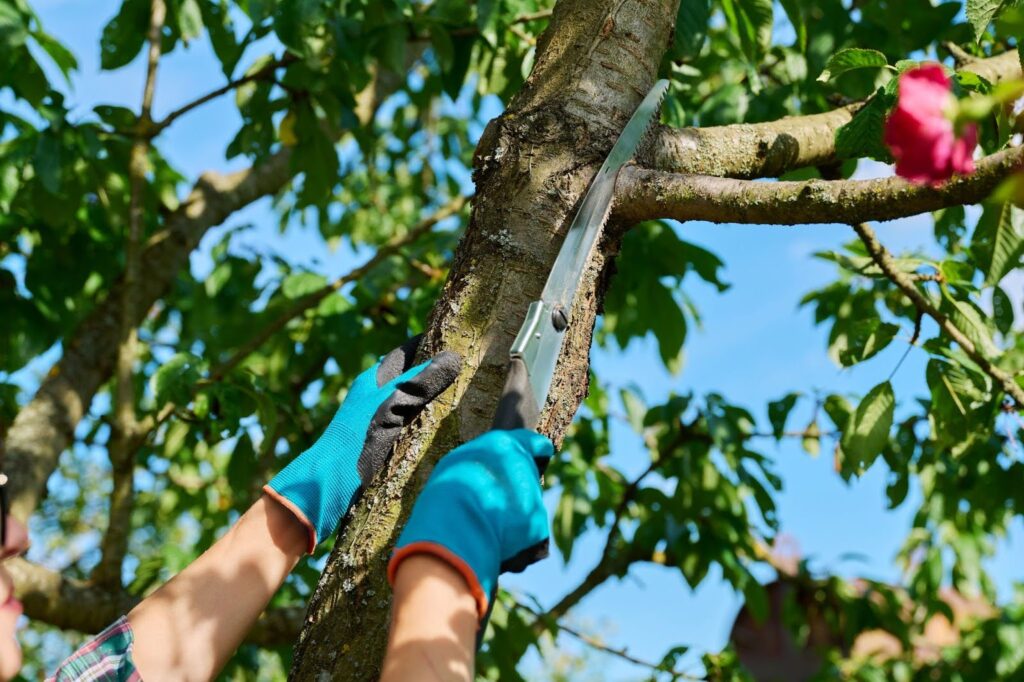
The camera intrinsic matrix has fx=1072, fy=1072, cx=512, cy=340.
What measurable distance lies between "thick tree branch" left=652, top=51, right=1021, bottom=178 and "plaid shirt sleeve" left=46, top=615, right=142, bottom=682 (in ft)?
3.87

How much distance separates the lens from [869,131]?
1882 millimetres

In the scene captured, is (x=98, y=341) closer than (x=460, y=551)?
No

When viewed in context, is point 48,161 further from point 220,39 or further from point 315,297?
point 315,297

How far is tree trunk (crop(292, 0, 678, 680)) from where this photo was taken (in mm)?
1573

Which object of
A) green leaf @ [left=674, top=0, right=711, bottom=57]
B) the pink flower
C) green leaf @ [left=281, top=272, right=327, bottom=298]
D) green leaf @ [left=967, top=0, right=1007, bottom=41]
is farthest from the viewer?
green leaf @ [left=281, top=272, right=327, bottom=298]

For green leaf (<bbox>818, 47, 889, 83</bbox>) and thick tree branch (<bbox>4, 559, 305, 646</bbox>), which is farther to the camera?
thick tree branch (<bbox>4, 559, 305, 646</bbox>)

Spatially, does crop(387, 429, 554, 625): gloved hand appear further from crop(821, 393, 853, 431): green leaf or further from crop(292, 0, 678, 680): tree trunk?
crop(821, 393, 853, 431): green leaf

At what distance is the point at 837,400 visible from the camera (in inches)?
140

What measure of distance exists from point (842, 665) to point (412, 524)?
7.20m

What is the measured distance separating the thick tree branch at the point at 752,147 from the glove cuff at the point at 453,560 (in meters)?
0.92

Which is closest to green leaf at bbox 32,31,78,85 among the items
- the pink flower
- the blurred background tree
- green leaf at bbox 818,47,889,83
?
the blurred background tree

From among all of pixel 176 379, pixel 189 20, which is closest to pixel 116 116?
pixel 189 20

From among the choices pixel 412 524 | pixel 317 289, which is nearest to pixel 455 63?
pixel 317 289

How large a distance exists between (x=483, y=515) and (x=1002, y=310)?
2.19m
